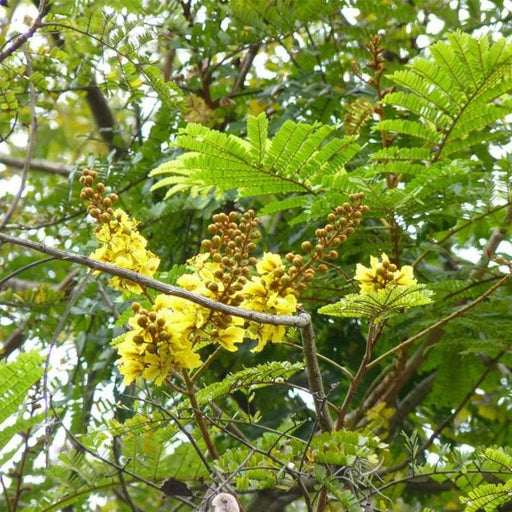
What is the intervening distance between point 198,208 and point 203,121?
563 mm

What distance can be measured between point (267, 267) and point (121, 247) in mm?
287

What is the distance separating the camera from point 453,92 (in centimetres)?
225

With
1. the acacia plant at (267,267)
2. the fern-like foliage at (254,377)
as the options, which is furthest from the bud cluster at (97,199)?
the fern-like foliage at (254,377)

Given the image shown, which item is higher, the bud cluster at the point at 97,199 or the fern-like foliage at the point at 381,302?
the bud cluster at the point at 97,199

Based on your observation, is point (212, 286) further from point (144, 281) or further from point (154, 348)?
point (144, 281)

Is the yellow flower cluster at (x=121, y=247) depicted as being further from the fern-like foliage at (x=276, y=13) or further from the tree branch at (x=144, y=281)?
the fern-like foliage at (x=276, y=13)

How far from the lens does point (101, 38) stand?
85.8 inches

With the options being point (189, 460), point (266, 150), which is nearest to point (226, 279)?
point (266, 150)

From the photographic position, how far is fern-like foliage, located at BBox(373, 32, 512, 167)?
7.12 feet

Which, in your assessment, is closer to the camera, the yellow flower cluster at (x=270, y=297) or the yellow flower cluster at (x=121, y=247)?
the yellow flower cluster at (x=270, y=297)

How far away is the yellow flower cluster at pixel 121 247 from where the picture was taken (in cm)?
173

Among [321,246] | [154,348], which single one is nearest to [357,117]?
[321,246]

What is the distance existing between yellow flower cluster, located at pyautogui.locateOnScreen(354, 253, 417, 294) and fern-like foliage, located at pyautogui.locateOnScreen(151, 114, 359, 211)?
0.47 meters

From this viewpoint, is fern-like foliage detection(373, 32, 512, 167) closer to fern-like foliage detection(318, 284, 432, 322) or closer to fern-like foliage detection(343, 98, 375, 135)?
fern-like foliage detection(343, 98, 375, 135)
